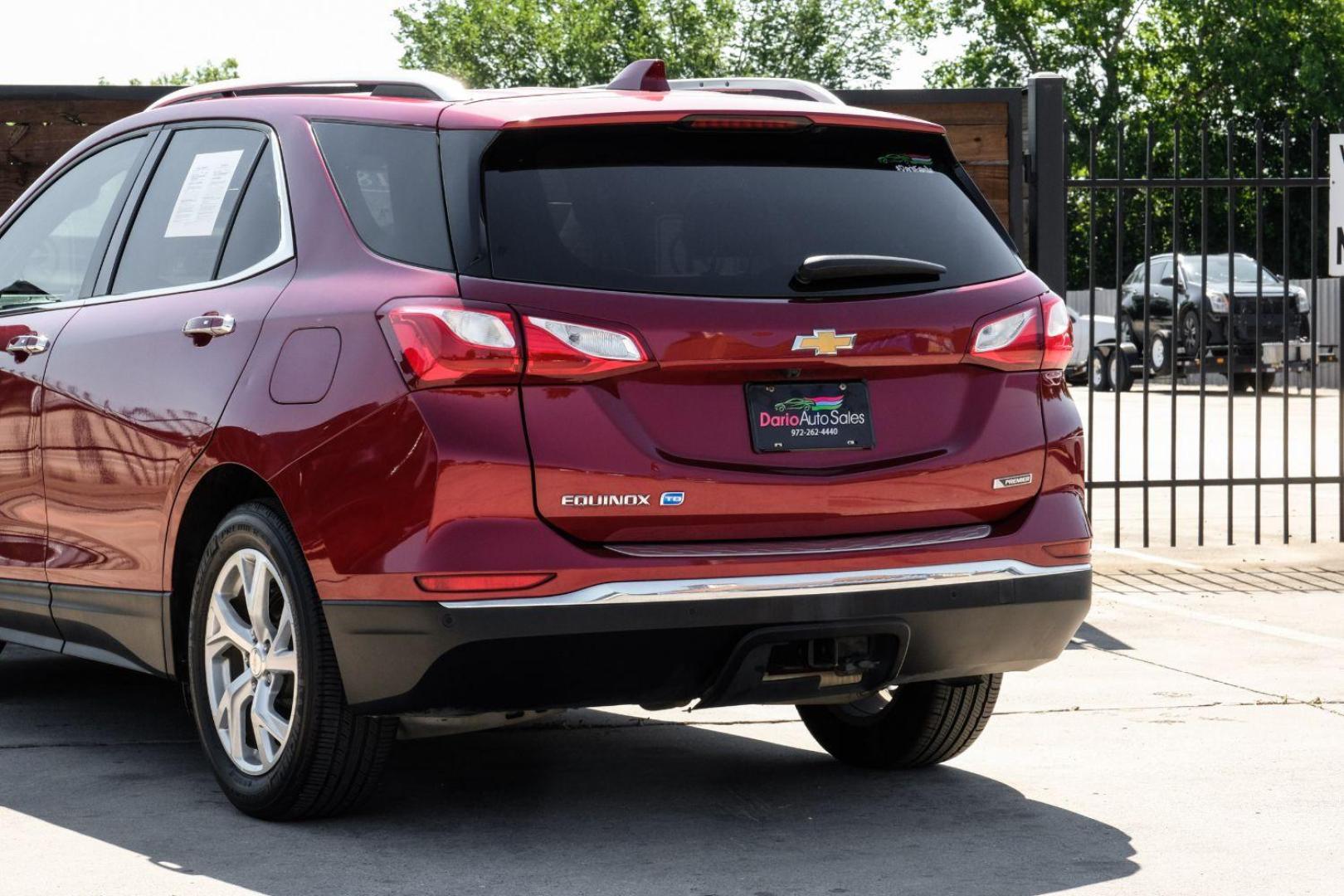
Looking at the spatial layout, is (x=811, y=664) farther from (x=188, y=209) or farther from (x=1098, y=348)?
(x=1098, y=348)

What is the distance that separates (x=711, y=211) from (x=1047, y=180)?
531 cm

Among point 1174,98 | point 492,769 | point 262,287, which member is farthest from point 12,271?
point 1174,98

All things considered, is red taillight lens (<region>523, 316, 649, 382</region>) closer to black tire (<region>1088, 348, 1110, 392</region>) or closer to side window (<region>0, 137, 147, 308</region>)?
side window (<region>0, 137, 147, 308</region>)

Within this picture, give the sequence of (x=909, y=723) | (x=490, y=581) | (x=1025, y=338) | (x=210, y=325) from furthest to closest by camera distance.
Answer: (x=909, y=723) < (x=210, y=325) < (x=1025, y=338) < (x=490, y=581)

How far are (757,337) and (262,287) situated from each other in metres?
1.26

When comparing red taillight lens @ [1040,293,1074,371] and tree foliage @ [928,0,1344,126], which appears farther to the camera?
tree foliage @ [928,0,1344,126]

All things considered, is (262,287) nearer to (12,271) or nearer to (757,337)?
(757,337)

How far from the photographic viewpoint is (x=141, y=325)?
519 centimetres

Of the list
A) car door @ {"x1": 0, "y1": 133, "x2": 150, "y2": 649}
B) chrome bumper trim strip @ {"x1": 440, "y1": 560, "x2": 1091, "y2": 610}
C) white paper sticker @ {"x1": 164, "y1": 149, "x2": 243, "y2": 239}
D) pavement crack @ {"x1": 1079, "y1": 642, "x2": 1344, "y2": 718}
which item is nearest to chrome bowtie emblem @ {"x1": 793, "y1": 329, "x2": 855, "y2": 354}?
chrome bumper trim strip @ {"x1": 440, "y1": 560, "x2": 1091, "y2": 610}

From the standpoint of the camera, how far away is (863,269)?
4.52m

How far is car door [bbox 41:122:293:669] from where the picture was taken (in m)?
4.86

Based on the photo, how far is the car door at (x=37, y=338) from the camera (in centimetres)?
564

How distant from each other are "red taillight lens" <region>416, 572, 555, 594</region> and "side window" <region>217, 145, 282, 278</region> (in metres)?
1.11

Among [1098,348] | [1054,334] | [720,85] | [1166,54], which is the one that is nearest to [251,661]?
[1054,334]
